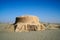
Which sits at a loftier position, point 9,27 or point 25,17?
point 25,17

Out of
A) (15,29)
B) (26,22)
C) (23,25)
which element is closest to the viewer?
(15,29)

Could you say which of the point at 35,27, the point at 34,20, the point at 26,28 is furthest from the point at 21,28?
the point at 34,20

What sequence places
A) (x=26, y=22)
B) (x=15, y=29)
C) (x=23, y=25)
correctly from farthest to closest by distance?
(x=26, y=22), (x=23, y=25), (x=15, y=29)

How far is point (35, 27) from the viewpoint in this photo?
27141mm

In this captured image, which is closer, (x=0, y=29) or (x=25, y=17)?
(x=0, y=29)

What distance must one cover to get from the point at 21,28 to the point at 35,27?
3.01 m

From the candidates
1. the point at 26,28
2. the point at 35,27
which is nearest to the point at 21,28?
the point at 26,28

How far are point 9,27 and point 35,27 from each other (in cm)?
551

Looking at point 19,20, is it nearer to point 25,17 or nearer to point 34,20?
point 25,17

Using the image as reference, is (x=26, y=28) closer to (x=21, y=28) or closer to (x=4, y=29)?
(x=21, y=28)

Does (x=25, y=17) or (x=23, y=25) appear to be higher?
(x=25, y=17)

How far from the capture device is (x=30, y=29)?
26875 millimetres

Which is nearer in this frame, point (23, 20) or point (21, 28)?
point (21, 28)

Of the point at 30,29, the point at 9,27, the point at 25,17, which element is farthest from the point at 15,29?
the point at 25,17
